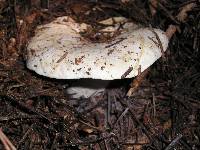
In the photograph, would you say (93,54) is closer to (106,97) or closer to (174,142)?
(106,97)

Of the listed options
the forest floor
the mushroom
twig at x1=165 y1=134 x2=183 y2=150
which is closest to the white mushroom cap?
the mushroom

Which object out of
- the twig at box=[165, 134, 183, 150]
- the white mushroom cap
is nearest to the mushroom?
the white mushroom cap

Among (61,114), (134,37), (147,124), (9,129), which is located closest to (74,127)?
(61,114)

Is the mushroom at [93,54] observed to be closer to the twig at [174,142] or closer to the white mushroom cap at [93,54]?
the white mushroom cap at [93,54]

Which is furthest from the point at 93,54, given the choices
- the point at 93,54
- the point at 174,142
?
the point at 174,142

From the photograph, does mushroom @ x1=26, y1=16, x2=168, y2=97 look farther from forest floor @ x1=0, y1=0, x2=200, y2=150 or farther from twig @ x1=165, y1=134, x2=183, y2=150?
twig @ x1=165, y1=134, x2=183, y2=150

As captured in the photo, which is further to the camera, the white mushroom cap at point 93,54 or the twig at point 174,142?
the twig at point 174,142

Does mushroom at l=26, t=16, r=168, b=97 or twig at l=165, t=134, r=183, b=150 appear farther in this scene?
twig at l=165, t=134, r=183, b=150

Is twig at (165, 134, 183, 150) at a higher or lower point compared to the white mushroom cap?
lower

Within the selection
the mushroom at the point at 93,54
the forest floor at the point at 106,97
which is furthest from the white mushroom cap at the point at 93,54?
the forest floor at the point at 106,97
